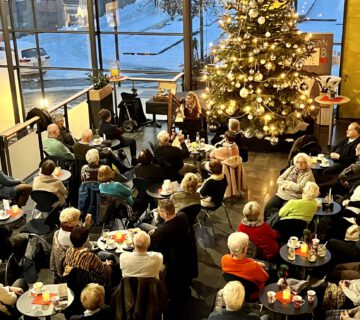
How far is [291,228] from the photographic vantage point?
617 centimetres

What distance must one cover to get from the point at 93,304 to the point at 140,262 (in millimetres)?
622

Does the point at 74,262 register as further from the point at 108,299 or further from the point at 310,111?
the point at 310,111

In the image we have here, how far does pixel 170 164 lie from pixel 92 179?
129cm

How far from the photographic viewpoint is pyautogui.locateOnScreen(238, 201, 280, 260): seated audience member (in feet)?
18.9

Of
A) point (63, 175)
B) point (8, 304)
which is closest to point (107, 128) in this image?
point (63, 175)

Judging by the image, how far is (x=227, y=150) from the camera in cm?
814

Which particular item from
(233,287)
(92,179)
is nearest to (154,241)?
(233,287)

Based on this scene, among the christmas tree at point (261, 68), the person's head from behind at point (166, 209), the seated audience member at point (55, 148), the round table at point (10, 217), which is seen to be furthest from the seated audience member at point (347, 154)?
the round table at point (10, 217)

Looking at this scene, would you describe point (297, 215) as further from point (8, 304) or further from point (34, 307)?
point (8, 304)

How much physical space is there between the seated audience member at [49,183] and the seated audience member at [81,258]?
76.9 inches

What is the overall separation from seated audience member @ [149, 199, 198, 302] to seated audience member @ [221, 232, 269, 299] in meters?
0.72

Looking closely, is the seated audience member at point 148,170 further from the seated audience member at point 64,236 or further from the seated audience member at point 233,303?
the seated audience member at point 233,303

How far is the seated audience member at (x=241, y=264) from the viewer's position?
511 centimetres

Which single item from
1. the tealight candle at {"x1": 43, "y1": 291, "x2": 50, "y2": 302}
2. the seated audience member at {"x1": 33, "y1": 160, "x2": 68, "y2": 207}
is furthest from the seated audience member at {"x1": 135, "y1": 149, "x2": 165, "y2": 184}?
the tealight candle at {"x1": 43, "y1": 291, "x2": 50, "y2": 302}
